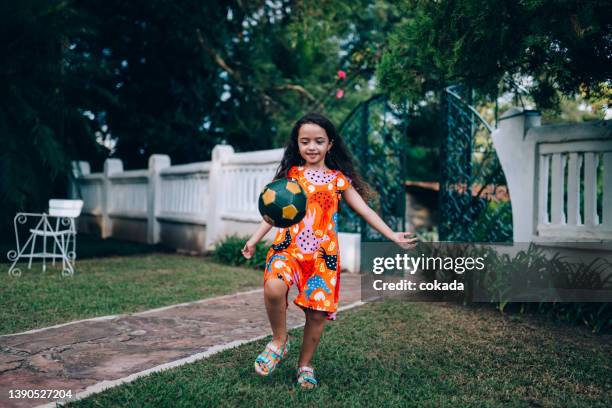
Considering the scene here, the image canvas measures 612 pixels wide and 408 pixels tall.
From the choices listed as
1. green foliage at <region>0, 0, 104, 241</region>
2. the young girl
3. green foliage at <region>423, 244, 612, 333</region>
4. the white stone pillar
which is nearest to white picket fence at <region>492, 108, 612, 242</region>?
the white stone pillar

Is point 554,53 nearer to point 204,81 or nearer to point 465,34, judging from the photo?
point 465,34

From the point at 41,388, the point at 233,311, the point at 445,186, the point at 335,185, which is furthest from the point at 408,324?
the point at 445,186

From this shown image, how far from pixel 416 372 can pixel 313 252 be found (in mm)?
1005

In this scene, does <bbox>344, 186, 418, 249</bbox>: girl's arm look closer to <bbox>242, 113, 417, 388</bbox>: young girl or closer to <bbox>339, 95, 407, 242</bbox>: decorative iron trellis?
<bbox>242, 113, 417, 388</bbox>: young girl

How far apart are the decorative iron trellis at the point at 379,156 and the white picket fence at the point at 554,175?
2325 mm

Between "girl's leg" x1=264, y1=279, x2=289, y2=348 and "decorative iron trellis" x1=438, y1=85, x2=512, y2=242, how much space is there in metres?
4.81

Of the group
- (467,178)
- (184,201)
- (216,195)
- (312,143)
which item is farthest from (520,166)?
(184,201)

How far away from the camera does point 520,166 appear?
6082mm

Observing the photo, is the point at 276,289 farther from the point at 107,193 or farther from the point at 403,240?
the point at 107,193

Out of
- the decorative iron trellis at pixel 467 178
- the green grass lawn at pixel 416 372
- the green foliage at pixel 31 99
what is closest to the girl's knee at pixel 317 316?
the green grass lawn at pixel 416 372

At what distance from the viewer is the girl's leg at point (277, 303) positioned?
307 cm

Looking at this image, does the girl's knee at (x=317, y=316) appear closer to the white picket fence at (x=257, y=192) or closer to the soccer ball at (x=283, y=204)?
the soccer ball at (x=283, y=204)

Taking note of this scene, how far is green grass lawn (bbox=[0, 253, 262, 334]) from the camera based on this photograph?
507 centimetres

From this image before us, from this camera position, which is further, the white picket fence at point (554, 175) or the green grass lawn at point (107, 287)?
the white picket fence at point (554, 175)
